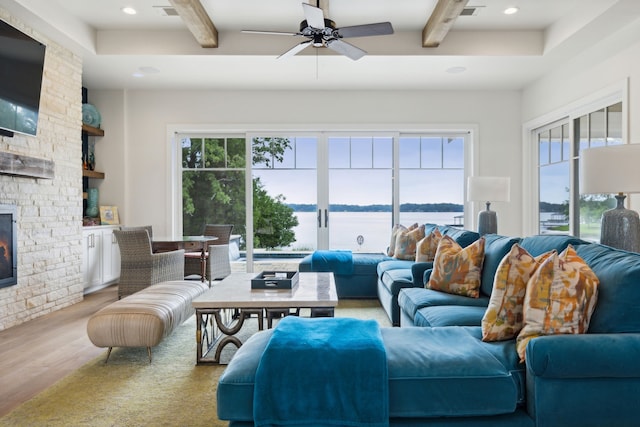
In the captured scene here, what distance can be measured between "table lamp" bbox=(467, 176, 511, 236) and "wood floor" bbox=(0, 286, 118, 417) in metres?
3.74

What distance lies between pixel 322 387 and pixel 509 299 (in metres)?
0.93

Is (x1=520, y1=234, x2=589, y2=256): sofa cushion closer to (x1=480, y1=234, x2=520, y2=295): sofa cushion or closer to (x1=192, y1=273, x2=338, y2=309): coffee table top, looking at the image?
(x1=480, y1=234, x2=520, y2=295): sofa cushion

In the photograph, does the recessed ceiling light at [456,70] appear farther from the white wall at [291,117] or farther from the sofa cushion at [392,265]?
the sofa cushion at [392,265]

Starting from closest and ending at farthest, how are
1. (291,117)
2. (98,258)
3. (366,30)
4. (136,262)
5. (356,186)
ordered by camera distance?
(366,30) < (136,262) < (98,258) < (291,117) < (356,186)

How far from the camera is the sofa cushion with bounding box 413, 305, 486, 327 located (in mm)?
2438

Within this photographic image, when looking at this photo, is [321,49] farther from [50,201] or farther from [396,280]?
[50,201]

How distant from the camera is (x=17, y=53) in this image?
3648 mm

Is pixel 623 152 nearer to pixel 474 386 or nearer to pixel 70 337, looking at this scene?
pixel 474 386

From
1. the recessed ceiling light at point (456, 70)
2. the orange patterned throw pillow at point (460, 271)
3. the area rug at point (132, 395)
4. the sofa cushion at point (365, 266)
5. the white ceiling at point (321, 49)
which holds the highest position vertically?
the white ceiling at point (321, 49)

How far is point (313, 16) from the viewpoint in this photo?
121 inches

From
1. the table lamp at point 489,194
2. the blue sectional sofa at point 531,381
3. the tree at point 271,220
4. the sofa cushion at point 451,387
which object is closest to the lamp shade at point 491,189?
the table lamp at point 489,194

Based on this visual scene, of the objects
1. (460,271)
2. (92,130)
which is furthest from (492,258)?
(92,130)

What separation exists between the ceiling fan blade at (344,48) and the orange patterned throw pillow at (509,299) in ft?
7.76

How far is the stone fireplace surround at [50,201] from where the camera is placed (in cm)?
394
